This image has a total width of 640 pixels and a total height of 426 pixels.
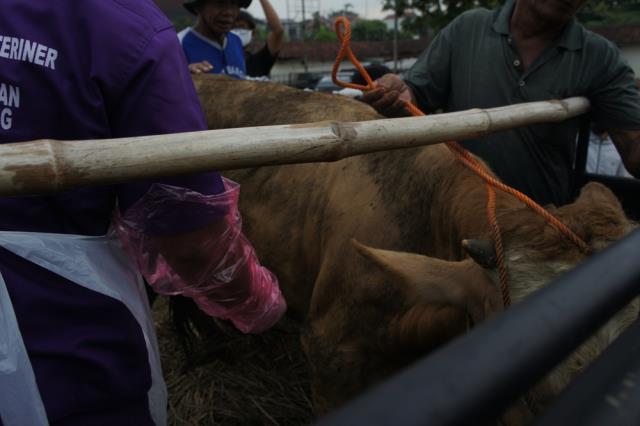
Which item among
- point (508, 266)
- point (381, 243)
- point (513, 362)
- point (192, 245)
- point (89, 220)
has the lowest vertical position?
point (381, 243)

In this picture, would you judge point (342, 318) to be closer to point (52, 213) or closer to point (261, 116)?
point (52, 213)

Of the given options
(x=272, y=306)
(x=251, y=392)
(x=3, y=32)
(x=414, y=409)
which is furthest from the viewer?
(x=251, y=392)

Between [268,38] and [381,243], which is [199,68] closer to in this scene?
[268,38]

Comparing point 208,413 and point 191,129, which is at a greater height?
point 191,129

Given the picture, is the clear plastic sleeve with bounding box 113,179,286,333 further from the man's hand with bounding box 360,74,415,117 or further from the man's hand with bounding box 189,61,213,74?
the man's hand with bounding box 189,61,213,74

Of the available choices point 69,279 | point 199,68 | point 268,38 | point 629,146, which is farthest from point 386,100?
point 268,38

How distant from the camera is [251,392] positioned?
344 centimetres

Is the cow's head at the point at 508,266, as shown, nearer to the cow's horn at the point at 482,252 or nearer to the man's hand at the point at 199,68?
the cow's horn at the point at 482,252

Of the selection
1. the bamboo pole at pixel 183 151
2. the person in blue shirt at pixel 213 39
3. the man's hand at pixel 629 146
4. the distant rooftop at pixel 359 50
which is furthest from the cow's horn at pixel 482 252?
the distant rooftop at pixel 359 50

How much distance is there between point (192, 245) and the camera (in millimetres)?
1481

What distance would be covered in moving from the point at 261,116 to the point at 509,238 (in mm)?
1976

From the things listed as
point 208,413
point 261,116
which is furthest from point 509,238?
point 208,413

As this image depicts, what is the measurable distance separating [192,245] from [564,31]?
7.91ft

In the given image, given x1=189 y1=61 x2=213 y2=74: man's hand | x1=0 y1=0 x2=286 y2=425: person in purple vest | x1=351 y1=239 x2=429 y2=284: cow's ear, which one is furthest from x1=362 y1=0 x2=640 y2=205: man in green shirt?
x1=189 y1=61 x2=213 y2=74: man's hand
